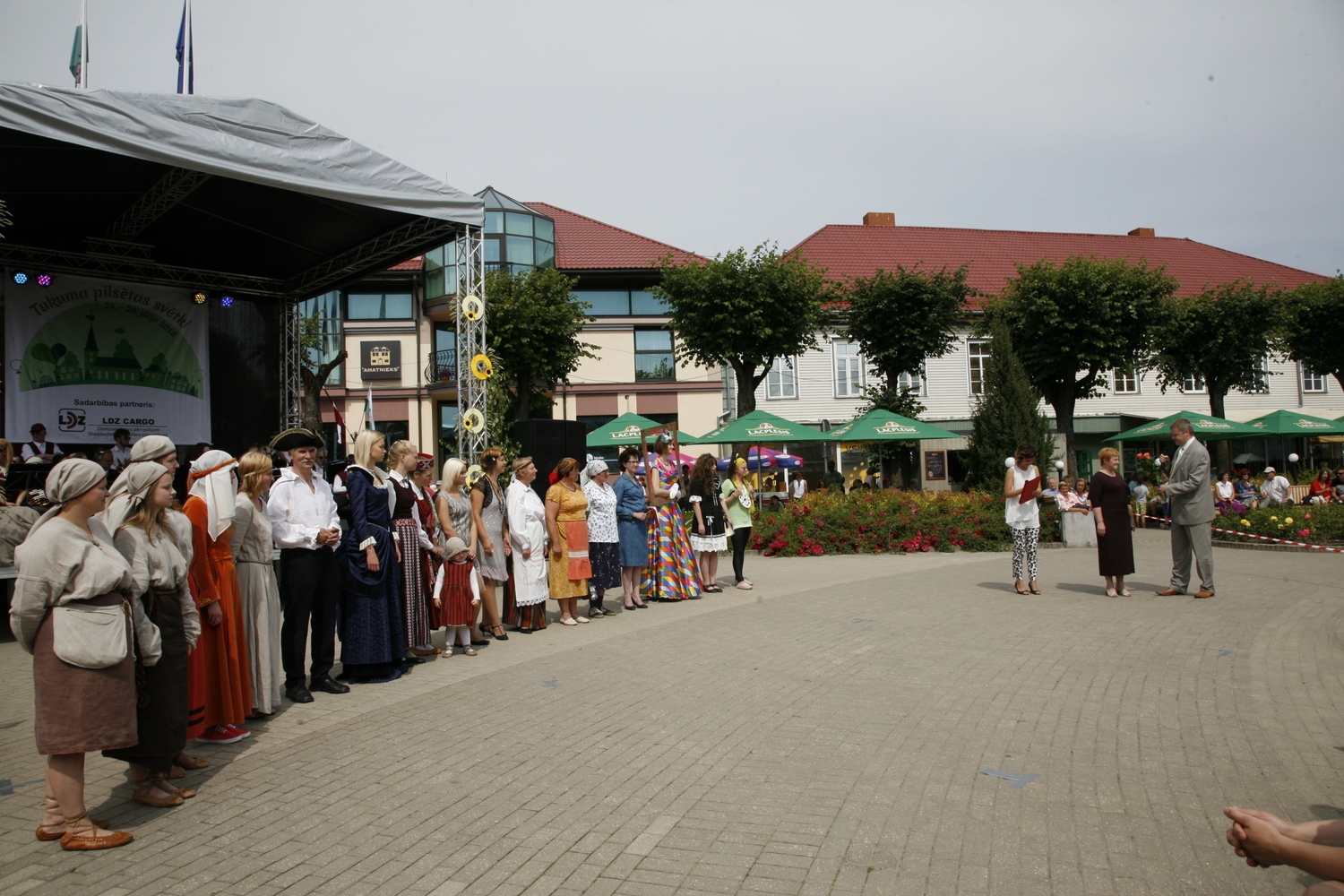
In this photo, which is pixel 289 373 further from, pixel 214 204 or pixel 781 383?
pixel 781 383

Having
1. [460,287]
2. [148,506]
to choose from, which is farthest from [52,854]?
[460,287]

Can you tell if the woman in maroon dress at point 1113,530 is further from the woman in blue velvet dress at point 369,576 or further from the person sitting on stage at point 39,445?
the person sitting on stage at point 39,445

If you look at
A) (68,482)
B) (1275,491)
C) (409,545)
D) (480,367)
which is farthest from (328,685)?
(1275,491)

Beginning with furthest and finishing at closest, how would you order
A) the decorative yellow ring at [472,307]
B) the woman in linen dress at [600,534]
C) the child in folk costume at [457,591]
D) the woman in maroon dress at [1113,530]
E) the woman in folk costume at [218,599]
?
the decorative yellow ring at [472,307] → the woman in maroon dress at [1113,530] → the woman in linen dress at [600,534] → the child in folk costume at [457,591] → the woman in folk costume at [218,599]

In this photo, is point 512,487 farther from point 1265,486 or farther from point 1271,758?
point 1265,486

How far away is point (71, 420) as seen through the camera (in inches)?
617

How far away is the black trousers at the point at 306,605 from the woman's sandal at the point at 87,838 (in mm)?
2405

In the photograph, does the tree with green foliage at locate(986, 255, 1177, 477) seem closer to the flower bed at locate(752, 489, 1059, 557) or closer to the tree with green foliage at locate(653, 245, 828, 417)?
the tree with green foliage at locate(653, 245, 828, 417)

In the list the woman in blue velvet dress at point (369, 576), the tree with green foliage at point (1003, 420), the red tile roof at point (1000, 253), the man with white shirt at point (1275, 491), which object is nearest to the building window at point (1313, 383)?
the red tile roof at point (1000, 253)

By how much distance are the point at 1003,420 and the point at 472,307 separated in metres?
13.4

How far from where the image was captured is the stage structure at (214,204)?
10.6 meters

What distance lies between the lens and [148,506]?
14.6ft

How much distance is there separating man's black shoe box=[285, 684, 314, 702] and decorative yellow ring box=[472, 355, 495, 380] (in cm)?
848

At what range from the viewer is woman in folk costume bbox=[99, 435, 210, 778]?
14.3ft
